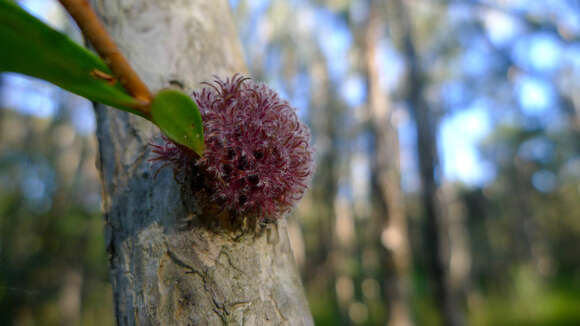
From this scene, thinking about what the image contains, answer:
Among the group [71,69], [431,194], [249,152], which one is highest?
[431,194]

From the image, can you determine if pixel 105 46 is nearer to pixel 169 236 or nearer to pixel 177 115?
pixel 177 115

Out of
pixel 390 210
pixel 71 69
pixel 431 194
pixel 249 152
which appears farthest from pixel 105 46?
pixel 431 194

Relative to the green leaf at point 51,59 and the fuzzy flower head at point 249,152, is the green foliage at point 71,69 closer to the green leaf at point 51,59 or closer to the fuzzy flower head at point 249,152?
the green leaf at point 51,59

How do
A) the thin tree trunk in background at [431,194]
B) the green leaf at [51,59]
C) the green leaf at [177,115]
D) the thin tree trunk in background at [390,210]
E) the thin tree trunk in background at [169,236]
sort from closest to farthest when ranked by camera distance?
the green leaf at [51,59], the green leaf at [177,115], the thin tree trunk in background at [169,236], the thin tree trunk in background at [390,210], the thin tree trunk in background at [431,194]

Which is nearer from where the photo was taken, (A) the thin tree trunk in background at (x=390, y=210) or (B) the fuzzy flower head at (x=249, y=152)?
(B) the fuzzy flower head at (x=249, y=152)

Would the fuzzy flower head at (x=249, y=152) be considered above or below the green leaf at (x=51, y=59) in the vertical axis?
below

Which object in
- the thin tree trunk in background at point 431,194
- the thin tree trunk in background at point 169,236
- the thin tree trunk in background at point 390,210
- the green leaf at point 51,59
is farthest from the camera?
the thin tree trunk in background at point 431,194

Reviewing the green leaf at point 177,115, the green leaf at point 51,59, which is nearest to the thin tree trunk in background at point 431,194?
the green leaf at point 177,115
